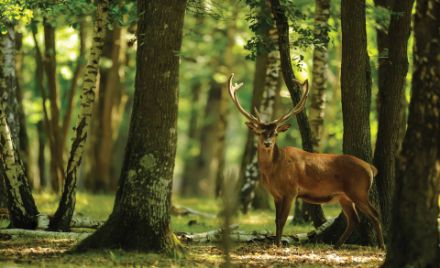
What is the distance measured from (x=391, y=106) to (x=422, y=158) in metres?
4.37

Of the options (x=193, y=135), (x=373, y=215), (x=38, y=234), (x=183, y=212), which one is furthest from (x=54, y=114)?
(x=193, y=135)

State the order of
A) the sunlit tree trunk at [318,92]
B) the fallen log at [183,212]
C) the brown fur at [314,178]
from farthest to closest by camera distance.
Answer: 1. the fallen log at [183,212]
2. the sunlit tree trunk at [318,92]
3. the brown fur at [314,178]

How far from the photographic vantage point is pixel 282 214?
13.3m

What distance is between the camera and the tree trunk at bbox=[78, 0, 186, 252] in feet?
35.5

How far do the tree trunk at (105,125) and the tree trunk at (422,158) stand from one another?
49.9 feet

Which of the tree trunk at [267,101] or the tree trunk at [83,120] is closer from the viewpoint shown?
the tree trunk at [83,120]

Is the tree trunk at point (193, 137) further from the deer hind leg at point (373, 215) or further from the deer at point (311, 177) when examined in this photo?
the deer hind leg at point (373, 215)

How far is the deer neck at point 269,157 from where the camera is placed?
13.6 m

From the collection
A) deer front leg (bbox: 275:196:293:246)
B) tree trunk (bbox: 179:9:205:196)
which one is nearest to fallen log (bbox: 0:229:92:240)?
deer front leg (bbox: 275:196:293:246)

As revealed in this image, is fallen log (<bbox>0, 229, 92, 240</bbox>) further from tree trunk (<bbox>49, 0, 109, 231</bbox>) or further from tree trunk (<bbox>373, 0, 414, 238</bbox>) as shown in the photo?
tree trunk (<bbox>373, 0, 414, 238</bbox>)

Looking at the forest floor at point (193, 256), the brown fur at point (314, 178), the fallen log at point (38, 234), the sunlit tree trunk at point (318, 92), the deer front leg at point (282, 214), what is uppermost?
the sunlit tree trunk at point (318, 92)

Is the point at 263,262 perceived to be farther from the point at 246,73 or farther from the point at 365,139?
the point at 246,73

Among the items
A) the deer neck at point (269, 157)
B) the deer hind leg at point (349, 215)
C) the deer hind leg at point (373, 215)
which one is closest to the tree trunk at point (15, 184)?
the deer neck at point (269, 157)

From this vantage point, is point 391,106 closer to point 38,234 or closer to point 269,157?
point 269,157
